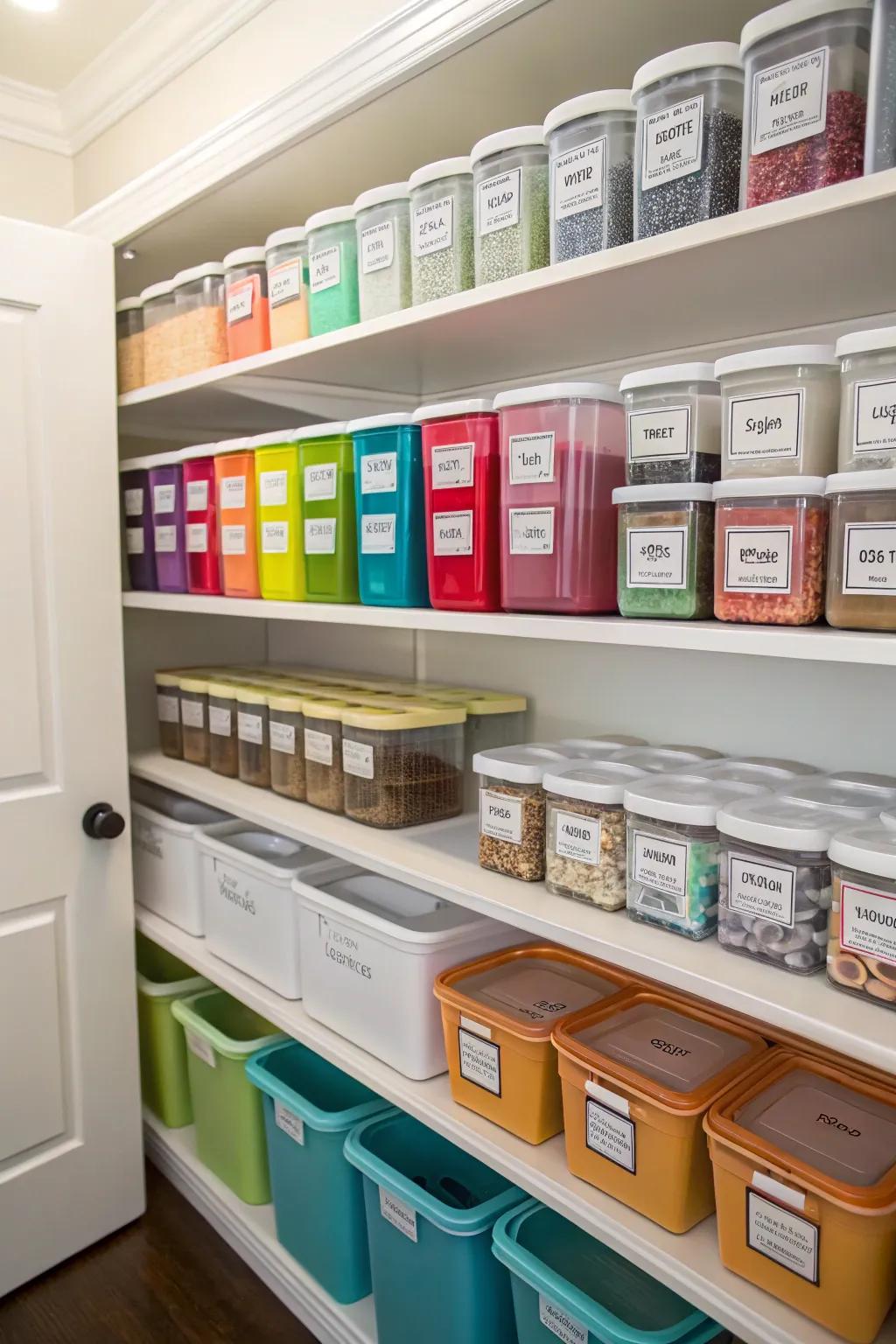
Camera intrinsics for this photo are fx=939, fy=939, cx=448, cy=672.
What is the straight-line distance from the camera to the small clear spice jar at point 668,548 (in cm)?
108

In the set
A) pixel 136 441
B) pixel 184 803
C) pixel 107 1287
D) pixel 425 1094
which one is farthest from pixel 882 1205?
pixel 136 441

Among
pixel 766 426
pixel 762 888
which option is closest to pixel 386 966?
pixel 762 888

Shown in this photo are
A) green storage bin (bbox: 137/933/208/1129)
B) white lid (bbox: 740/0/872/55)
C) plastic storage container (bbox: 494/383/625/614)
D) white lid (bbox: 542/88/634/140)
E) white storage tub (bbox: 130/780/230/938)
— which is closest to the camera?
white lid (bbox: 740/0/872/55)

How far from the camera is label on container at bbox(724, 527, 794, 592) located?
996mm

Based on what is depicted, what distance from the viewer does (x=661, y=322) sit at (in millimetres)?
1347

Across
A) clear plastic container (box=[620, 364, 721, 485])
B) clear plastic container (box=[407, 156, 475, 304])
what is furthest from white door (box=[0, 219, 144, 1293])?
clear plastic container (box=[620, 364, 721, 485])

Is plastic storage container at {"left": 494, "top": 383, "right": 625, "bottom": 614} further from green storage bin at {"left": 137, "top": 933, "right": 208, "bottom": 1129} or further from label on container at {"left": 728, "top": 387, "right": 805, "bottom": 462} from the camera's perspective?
green storage bin at {"left": 137, "top": 933, "right": 208, "bottom": 1129}

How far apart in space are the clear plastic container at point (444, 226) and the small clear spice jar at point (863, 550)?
66 cm

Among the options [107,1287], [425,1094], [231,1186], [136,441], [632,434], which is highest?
[136,441]

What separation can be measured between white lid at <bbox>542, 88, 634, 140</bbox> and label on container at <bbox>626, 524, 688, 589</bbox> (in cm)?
50

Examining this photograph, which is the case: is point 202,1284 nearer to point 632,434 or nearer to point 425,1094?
point 425,1094

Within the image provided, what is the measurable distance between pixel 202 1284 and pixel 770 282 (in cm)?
212

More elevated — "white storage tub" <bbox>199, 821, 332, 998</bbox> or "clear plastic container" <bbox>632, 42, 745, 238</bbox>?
"clear plastic container" <bbox>632, 42, 745, 238</bbox>

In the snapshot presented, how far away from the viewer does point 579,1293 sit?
121 centimetres
